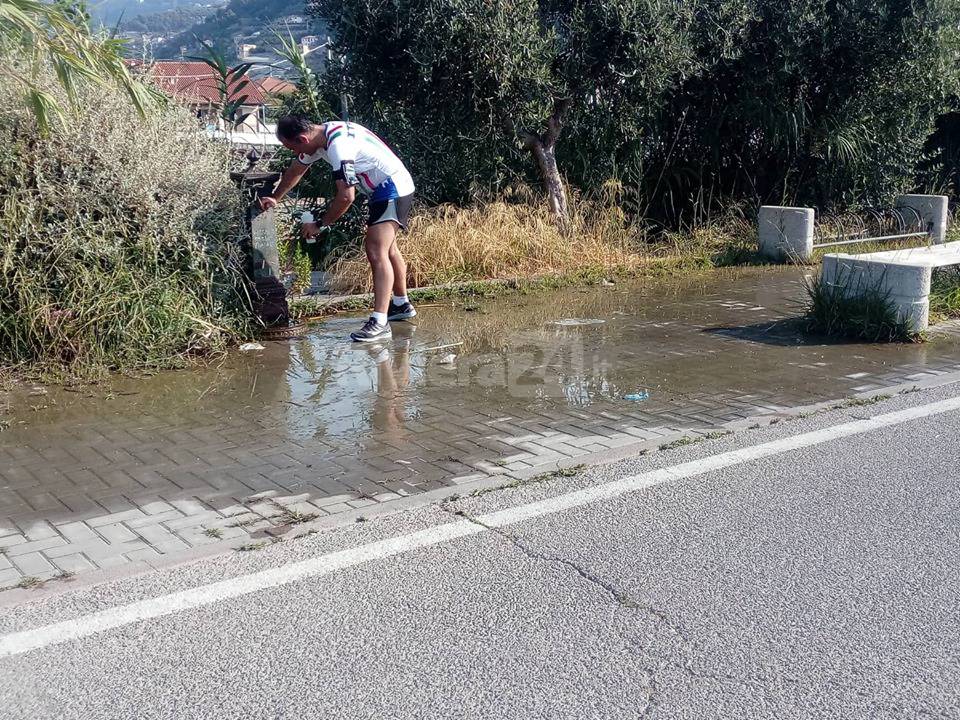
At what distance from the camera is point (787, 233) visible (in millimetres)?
12461

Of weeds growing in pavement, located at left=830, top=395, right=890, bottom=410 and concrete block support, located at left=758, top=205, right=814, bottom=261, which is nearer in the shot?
weeds growing in pavement, located at left=830, top=395, right=890, bottom=410

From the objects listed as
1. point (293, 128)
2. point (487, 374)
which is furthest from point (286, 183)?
point (487, 374)

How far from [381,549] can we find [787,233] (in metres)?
9.31

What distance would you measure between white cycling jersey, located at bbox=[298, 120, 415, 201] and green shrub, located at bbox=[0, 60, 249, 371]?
905 millimetres

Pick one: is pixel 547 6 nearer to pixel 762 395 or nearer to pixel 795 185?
pixel 795 185

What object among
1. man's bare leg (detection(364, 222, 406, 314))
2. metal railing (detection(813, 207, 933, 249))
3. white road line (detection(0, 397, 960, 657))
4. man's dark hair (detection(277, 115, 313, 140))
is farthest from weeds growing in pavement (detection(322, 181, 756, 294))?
white road line (detection(0, 397, 960, 657))

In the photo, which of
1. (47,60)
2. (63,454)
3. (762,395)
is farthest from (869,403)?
(47,60)

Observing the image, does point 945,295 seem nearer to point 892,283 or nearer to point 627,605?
point 892,283

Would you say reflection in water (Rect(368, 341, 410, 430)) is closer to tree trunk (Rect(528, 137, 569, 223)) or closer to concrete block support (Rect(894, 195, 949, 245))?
tree trunk (Rect(528, 137, 569, 223))

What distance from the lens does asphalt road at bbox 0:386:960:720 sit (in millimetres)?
3295

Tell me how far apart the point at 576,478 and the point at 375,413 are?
1.68 m

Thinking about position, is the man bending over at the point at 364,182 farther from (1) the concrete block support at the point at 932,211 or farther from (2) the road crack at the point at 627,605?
(1) the concrete block support at the point at 932,211

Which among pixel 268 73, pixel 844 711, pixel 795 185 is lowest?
pixel 844 711

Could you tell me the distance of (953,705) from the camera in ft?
10.5
